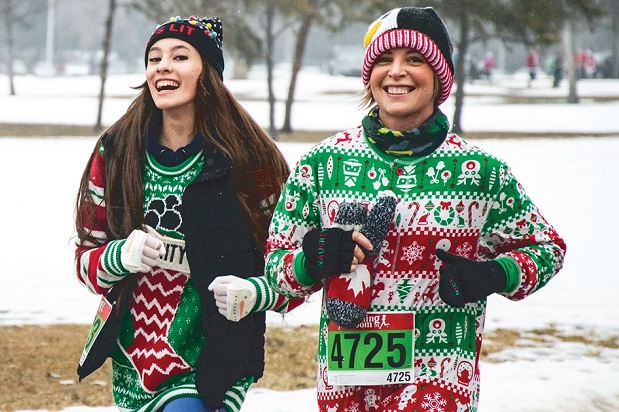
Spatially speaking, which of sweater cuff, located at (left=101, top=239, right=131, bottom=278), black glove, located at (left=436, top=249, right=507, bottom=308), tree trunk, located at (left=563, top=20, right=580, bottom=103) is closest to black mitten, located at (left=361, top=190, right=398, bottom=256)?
black glove, located at (left=436, top=249, right=507, bottom=308)

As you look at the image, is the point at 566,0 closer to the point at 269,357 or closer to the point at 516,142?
the point at 516,142

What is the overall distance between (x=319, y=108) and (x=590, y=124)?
28.2ft

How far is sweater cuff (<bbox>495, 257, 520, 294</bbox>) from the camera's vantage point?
305cm

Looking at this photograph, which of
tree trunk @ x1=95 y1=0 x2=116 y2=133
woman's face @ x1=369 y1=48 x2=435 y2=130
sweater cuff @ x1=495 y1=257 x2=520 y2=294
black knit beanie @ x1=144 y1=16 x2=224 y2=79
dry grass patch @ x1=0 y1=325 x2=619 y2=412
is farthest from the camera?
tree trunk @ x1=95 y1=0 x2=116 y2=133

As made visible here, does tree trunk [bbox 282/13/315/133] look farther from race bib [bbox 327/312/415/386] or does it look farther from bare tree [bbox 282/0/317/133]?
race bib [bbox 327/312/415/386]

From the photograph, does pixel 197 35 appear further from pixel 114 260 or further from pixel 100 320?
pixel 100 320

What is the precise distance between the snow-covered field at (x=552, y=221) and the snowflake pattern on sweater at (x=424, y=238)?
0.69 meters

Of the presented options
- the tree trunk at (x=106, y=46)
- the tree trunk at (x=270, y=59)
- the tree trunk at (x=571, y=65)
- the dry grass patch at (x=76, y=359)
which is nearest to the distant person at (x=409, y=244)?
the dry grass patch at (x=76, y=359)

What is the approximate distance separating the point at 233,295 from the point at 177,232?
33 cm

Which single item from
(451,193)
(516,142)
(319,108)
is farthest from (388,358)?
(319,108)

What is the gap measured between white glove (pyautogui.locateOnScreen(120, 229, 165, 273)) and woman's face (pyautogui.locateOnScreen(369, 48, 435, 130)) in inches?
28.3

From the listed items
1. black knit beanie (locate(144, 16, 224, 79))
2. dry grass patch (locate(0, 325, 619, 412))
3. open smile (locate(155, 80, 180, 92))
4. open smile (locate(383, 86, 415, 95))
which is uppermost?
black knit beanie (locate(144, 16, 224, 79))

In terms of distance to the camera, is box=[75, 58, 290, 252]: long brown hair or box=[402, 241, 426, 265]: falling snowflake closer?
box=[402, 241, 426, 265]: falling snowflake

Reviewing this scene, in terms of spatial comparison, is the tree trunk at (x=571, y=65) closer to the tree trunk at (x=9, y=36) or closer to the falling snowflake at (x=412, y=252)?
the tree trunk at (x=9, y=36)
